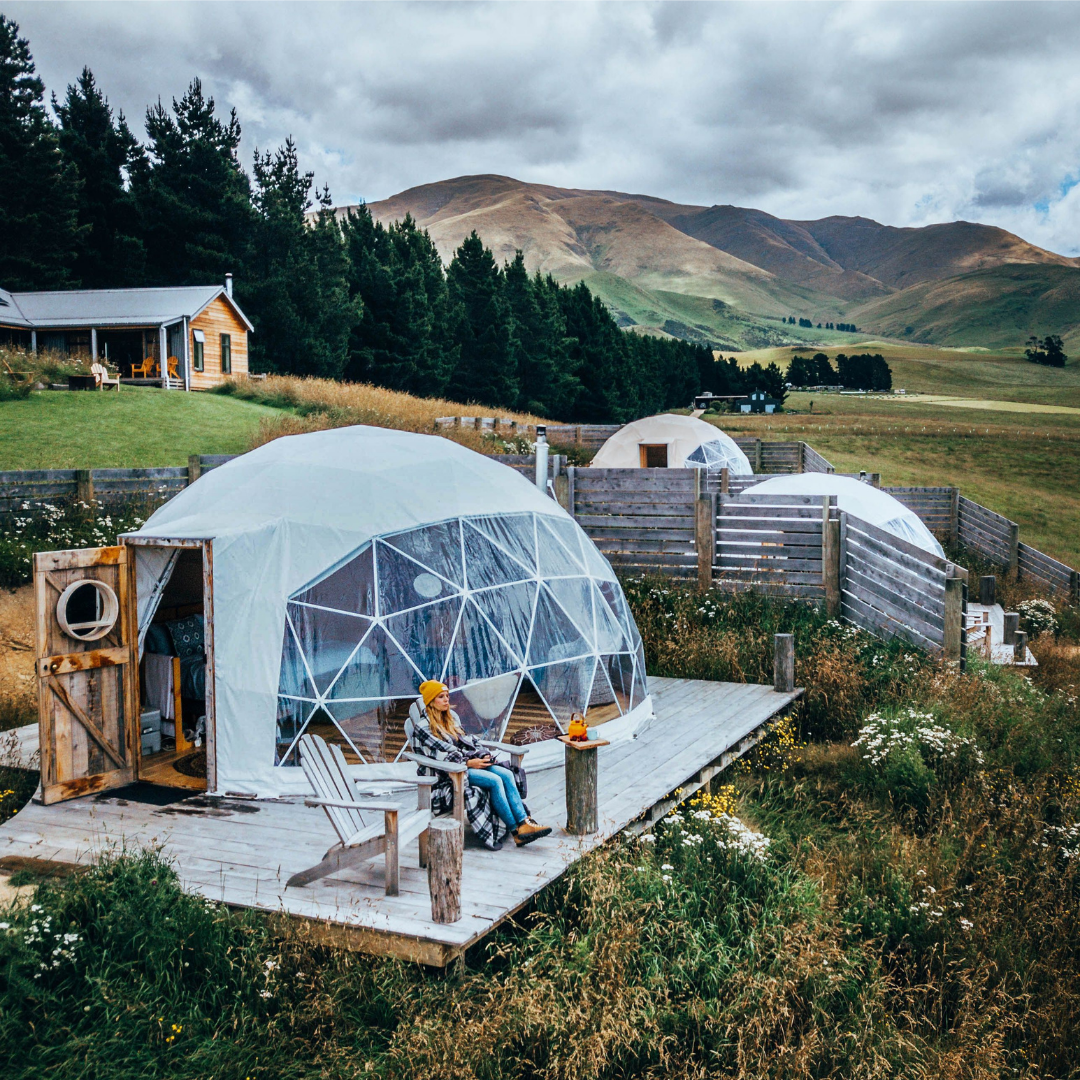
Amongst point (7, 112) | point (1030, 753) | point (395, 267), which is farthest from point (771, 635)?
point (7, 112)

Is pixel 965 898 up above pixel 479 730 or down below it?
below

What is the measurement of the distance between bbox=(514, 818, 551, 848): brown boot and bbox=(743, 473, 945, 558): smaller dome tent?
9.93 metres

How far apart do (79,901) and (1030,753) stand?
25.1 feet

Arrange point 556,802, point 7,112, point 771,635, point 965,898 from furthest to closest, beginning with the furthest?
point 7,112 → point 771,635 → point 556,802 → point 965,898

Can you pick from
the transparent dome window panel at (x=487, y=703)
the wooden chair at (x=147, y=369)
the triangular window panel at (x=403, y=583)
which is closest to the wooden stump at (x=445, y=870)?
the transparent dome window panel at (x=487, y=703)

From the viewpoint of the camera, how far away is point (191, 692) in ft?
30.0

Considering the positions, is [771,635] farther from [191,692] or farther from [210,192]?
[210,192]

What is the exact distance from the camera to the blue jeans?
6.36 meters

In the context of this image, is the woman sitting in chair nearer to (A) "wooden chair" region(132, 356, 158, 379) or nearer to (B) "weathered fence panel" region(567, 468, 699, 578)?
(B) "weathered fence panel" region(567, 468, 699, 578)

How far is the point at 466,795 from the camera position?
21.1ft

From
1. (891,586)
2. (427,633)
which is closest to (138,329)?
(891,586)

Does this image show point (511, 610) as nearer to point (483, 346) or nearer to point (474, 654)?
point (474, 654)

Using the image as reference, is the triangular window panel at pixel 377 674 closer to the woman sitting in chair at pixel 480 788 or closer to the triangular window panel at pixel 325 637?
the triangular window panel at pixel 325 637

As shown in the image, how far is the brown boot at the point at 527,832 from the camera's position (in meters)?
6.32
